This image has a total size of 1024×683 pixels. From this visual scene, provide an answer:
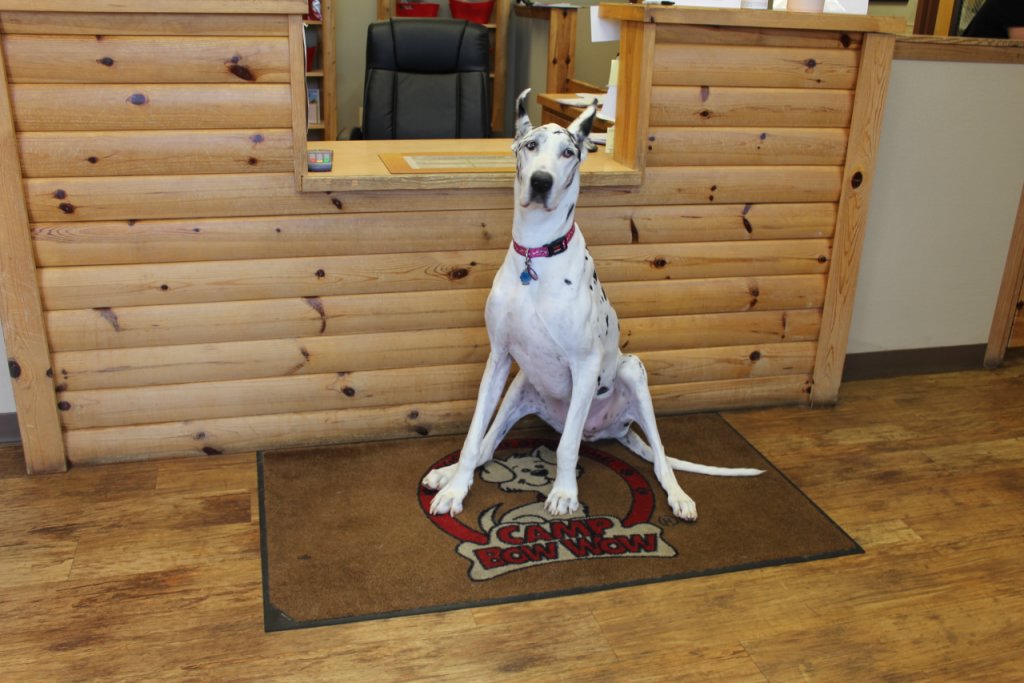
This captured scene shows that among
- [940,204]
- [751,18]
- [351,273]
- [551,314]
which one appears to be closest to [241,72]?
[351,273]

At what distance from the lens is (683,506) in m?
2.56

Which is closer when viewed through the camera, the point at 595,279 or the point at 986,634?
the point at 986,634

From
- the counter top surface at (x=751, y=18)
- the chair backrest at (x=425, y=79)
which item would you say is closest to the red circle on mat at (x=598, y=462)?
the counter top surface at (x=751, y=18)

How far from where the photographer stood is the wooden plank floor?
197 cm

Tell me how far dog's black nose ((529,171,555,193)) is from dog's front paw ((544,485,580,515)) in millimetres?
846

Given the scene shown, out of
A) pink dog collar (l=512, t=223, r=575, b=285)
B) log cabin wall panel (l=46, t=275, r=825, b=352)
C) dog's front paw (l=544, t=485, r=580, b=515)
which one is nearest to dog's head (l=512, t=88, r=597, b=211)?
pink dog collar (l=512, t=223, r=575, b=285)

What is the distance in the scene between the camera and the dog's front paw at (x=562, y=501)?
252cm

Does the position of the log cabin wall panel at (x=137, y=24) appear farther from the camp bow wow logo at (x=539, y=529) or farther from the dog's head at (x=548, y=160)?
the camp bow wow logo at (x=539, y=529)

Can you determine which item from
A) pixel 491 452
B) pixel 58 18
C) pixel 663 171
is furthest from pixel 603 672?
pixel 58 18

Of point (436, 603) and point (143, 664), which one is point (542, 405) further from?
point (143, 664)

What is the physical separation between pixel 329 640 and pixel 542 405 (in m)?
1.01

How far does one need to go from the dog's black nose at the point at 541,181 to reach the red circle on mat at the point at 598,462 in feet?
3.04

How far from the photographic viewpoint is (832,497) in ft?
8.91

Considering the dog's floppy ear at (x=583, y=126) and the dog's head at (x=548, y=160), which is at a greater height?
the dog's floppy ear at (x=583, y=126)
